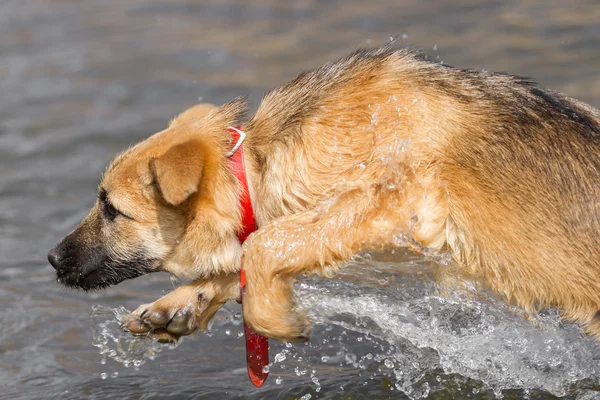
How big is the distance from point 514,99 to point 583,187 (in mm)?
668

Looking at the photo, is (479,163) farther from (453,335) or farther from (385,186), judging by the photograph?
(453,335)

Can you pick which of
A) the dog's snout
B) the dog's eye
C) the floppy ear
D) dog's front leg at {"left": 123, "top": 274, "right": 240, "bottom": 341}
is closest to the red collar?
the floppy ear

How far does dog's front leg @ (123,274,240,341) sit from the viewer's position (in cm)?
576

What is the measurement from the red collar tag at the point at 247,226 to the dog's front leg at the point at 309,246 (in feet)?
1.09

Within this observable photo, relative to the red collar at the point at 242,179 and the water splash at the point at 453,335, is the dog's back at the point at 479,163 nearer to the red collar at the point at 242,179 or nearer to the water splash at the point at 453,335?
the red collar at the point at 242,179

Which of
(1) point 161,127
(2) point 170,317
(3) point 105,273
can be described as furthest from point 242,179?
(1) point 161,127

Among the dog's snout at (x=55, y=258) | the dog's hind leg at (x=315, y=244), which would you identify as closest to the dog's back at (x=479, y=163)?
the dog's hind leg at (x=315, y=244)

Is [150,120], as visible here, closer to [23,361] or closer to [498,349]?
[23,361]

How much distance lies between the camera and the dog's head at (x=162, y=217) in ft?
17.8

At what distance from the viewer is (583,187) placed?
5.01 m

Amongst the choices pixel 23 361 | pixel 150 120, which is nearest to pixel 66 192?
pixel 150 120

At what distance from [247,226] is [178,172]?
66cm

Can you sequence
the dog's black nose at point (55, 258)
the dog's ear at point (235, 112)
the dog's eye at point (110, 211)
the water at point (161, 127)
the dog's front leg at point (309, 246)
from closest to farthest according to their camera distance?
the dog's front leg at point (309, 246)
the dog's eye at point (110, 211)
the dog's ear at point (235, 112)
the dog's black nose at point (55, 258)
the water at point (161, 127)

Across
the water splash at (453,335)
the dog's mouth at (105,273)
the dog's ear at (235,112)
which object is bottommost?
the water splash at (453,335)
